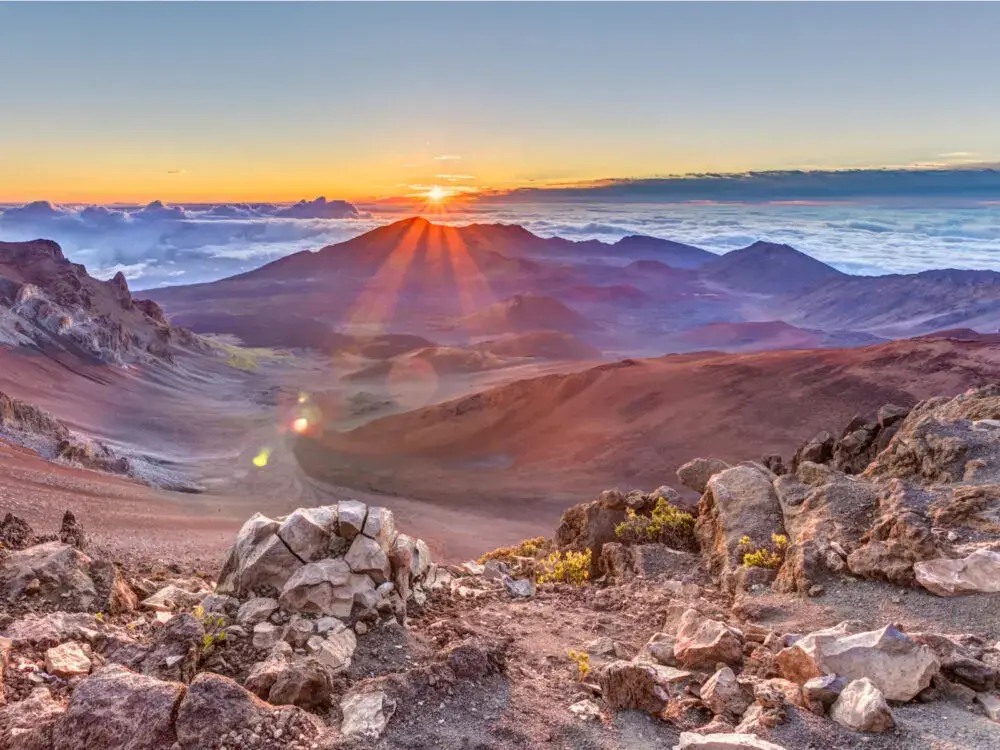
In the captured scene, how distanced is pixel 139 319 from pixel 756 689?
77403mm

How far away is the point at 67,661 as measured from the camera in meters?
4.99

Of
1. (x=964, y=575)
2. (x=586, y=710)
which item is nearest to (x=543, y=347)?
(x=964, y=575)

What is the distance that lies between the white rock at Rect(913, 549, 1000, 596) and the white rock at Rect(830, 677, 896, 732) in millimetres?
2390

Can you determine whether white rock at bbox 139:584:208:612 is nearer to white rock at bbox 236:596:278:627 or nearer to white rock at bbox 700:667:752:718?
white rock at bbox 236:596:278:627

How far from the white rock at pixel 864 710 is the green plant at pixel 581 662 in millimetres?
1967

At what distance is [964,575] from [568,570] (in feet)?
16.6

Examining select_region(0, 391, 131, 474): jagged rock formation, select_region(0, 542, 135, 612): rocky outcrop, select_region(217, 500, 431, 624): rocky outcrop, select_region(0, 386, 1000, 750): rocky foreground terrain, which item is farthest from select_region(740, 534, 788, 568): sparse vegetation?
select_region(0, 391, 131, 474): jagged rock formation

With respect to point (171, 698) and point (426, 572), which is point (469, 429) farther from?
point (171, 698)

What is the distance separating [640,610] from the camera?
7.73 meters

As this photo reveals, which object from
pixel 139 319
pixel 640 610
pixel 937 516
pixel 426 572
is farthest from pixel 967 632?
pixel 139 319

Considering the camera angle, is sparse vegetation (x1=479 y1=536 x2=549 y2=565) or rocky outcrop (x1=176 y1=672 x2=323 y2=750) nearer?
rocky outcrop (x1=176 y1=672 x2=323 y2=750)

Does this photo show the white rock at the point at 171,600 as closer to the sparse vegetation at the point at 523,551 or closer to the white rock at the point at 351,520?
the white rock at the point at 351,520

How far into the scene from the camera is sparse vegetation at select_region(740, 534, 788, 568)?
7889mm

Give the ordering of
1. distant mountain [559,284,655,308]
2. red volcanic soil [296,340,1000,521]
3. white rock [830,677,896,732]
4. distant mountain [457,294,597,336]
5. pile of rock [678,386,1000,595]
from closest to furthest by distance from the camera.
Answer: white rock [830,677,896,732]
pile of rock [678,386,1000,595]
red volcanic soil [296,340,1000,521]
distant mountain [457,294,597,336]
distant mountain [559,284,655,308]
